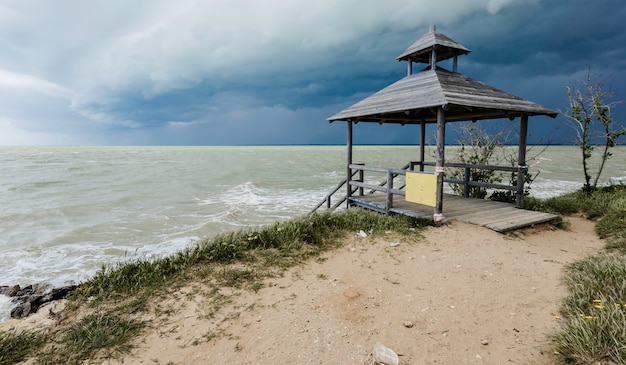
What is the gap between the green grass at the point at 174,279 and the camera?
3.41 metres

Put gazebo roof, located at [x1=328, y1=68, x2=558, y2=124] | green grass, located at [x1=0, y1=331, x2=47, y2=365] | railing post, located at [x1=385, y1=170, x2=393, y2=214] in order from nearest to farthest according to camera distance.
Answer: green grass, located at [x1=0, y1=331, x2=47, y2=365], gazebo roof, located at [x1=328, y1=68, x2=558, y2=124], railing post, located at [x1=385, y1=170, x2=393, y2=214]

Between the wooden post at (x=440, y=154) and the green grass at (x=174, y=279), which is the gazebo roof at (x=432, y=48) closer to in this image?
the wooden post at (x=440, y=154)

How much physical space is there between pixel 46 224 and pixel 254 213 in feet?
27.2

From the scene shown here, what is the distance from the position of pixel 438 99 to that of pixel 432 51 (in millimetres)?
2704

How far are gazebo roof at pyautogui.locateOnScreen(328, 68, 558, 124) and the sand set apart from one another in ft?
11.2

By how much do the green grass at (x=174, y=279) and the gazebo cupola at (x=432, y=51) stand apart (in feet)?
16.2

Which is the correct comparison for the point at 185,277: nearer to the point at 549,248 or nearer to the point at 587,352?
the point at 587,352

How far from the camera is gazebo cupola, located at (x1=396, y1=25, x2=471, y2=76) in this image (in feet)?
29.2

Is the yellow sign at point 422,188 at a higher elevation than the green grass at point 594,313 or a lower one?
higher

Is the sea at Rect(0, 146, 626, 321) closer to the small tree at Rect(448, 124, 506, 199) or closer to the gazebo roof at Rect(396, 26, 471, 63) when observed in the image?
the small tree at Rect(448, 124, 506, 199)

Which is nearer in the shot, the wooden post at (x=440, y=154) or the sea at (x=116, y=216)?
the wooden post at (x=440, y=154)

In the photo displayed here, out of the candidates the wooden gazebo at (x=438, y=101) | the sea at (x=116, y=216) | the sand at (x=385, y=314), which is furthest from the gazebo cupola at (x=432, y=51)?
the sand at (x=385, y=314)

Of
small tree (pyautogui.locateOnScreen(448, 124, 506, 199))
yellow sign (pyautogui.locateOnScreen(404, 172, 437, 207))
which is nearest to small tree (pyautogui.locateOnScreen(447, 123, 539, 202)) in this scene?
small tree (pyautogui.locateOnScreen(448, 124, 506, 199))

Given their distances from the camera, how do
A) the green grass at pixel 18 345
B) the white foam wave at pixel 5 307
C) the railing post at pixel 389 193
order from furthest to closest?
the railing post at pixel 389 193
the white foam wave at pixel 5 307
the green grass at pixel 18 345
